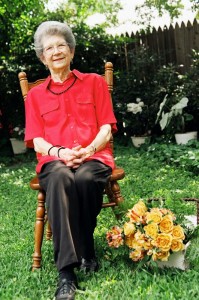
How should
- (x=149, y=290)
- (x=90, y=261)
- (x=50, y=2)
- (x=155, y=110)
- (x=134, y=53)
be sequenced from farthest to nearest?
(x=50, y=2), (x=134, y=53), (x=155, y=110), (x=90, y=261), (x=149, y=290)

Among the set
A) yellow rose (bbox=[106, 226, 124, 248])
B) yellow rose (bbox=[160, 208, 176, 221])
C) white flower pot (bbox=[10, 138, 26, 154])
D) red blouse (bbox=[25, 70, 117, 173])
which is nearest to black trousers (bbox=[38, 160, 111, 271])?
yellow rose (bbox=[106, 226, 124, 248])

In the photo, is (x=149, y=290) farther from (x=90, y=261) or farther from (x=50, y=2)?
(x=50, y=2)

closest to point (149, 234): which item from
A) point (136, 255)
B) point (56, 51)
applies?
point (136, 255)

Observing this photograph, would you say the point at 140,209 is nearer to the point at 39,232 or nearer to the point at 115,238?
the point at 115,238

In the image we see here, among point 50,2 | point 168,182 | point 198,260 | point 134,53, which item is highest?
point 50,2

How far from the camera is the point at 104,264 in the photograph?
2.48 metres

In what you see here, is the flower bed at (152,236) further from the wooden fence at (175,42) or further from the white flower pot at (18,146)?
the white flower pot at (18,146)

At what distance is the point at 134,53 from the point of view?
729 cm

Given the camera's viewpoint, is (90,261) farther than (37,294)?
Yes

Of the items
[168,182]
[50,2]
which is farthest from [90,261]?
[50,2]

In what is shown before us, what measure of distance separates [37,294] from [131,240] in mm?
528

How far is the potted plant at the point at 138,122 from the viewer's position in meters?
6.49

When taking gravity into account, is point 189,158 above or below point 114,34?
below

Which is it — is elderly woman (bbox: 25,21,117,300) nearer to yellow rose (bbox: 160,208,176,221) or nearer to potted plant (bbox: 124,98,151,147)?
yellow rose (bbox: 160,208,176,221)
